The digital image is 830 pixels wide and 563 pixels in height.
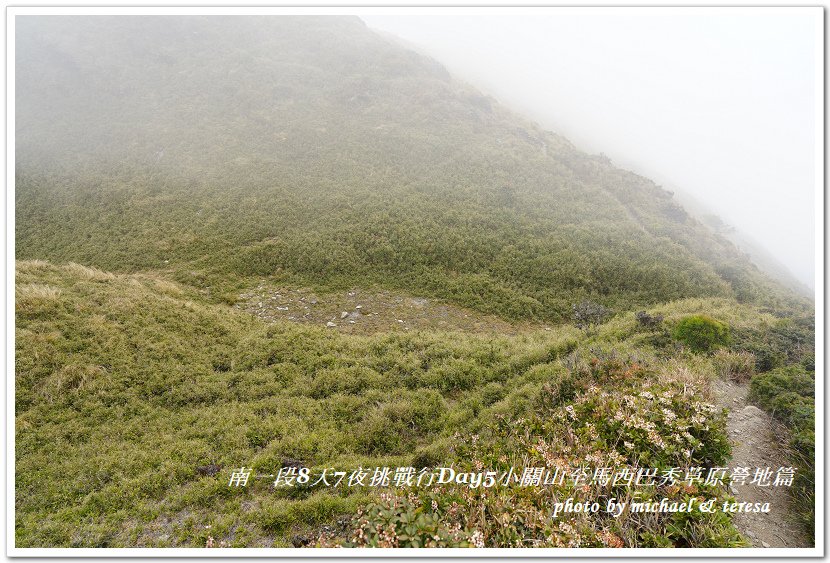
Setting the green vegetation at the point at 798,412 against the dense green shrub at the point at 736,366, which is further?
the dense green shrub at the point at 736,366

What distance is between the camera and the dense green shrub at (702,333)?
8789 mm

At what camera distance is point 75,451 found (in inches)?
274

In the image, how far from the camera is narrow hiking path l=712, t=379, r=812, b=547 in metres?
4.39

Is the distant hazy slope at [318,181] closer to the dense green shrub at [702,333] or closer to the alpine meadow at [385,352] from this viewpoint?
the alpine meadow at [385,352]

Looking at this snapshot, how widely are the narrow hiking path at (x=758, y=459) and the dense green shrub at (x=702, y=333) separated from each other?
1.75m

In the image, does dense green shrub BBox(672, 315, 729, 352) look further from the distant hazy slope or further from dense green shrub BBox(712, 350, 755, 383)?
the distant hazy slope

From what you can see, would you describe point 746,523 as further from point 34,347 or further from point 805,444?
point 34,347

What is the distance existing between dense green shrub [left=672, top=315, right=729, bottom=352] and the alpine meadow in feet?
0.27

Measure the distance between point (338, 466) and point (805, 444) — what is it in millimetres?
7065

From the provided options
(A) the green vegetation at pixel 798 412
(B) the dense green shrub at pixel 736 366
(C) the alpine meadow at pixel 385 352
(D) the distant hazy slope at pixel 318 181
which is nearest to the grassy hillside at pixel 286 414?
(C) the alpine meadow at pixel 385 352

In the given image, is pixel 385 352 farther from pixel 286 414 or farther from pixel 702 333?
pixel 702 333

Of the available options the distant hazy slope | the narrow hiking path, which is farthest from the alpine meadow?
the distant hazy slope

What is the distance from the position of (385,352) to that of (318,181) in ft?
65.8

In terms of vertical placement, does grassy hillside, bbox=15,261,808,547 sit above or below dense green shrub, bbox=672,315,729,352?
below
